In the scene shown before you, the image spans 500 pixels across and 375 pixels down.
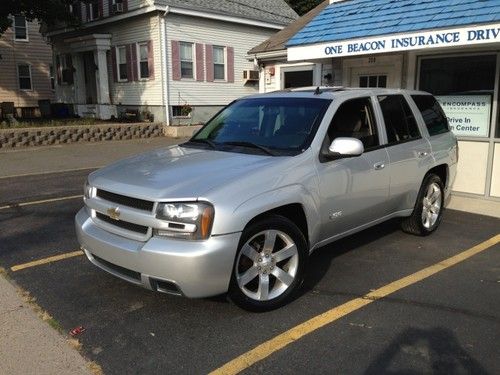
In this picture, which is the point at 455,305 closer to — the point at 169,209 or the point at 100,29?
the point at 169,209

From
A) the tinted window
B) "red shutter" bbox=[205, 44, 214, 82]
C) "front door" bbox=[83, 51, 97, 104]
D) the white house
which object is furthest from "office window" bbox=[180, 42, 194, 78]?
the tinted window

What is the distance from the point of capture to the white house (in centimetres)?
2030

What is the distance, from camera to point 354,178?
15.3ft

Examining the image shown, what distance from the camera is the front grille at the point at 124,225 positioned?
3685 millimetres

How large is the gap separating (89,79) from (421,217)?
22.4 metres

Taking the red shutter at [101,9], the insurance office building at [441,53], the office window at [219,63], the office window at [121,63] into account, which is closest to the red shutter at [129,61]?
the office window at [121,63]

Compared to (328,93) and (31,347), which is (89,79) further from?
(31,347)

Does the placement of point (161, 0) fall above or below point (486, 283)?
above

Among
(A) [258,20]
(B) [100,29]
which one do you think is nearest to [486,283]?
(A) [258,20]

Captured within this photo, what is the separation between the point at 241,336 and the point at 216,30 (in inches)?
781

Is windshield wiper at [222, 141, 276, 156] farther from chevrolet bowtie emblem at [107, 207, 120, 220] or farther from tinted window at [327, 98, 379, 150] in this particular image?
chevrolet bowtie emblem at [107, 207, 120, 220]

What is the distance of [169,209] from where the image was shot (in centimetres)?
355

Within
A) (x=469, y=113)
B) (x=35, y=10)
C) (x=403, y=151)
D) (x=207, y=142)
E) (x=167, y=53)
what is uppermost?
(x=35, y=10)

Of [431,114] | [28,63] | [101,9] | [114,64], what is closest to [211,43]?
[114,64]
